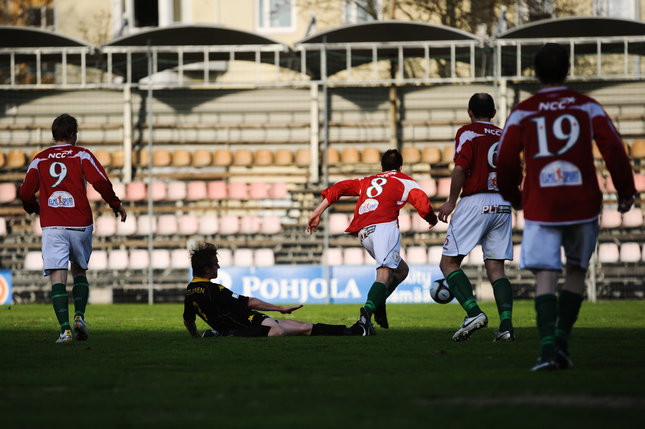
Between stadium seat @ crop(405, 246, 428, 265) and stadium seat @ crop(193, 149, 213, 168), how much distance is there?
17.4ft

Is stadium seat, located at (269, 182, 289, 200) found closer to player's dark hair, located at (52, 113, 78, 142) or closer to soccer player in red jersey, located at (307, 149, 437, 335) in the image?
soccer player in red jersey, located at (307, 149, 437, 335)

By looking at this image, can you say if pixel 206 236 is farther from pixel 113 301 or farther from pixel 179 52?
pixel 179 52

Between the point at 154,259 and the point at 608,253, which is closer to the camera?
the point at 608,253

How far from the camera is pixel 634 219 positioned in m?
21.3

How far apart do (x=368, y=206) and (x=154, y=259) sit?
37.7 ft

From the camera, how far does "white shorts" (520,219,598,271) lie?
633cm

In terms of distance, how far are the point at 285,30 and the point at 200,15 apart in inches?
94.0

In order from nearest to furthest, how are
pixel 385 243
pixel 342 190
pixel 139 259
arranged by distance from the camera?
pixel 385 243, pixel 342 190, pixel 139 259

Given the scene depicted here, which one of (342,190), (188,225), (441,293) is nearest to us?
(441,293)

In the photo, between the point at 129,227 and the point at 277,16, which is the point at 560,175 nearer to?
the point at 129,227

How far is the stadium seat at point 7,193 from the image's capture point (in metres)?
22.2

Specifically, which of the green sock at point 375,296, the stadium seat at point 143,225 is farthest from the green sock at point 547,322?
the stadium seat at point 143,225

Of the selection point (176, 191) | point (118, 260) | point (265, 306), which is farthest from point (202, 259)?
point (176, 191)

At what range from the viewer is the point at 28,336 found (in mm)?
10492
